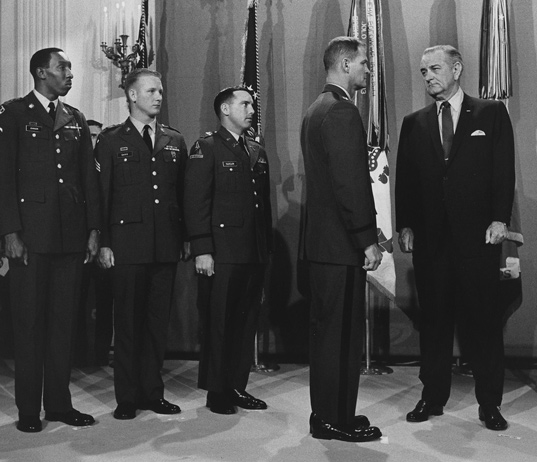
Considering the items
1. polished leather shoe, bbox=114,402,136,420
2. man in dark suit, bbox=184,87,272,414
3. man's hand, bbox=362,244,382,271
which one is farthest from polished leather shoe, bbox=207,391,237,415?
man's hand, bbox=362,244,382,271

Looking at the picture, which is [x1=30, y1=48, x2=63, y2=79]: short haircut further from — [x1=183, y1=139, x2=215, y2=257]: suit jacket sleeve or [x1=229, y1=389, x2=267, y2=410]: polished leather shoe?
[x1=229, y1=389, x2=267, y2=410]: polished leather shoe

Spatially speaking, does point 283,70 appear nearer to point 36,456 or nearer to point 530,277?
point 530,277

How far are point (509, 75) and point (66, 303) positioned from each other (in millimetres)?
2740

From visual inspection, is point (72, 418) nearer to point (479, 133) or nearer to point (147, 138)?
point (147, 138)

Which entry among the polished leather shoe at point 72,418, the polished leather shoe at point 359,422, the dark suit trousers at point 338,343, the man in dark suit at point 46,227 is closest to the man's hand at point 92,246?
the man in dark suit at point 46,227

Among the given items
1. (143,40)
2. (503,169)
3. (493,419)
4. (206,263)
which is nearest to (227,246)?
(206,263)

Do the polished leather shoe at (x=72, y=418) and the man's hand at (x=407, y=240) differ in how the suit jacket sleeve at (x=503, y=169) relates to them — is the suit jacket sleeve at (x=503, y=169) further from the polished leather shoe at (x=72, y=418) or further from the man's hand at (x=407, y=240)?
the polished leather shoe at (x=72, y=418)

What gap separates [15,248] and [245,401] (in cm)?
130

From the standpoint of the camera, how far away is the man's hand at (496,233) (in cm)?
321

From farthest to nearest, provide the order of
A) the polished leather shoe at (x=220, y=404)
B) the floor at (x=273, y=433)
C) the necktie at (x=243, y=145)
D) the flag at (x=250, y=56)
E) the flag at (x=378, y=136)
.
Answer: the flag at (x=250, y=56) → the flag at (x=378, y=136) → the necktie at (x=243, y=145) → the polished leather shoe at (x=220, y=404) → the floor at (x=273, y=433)

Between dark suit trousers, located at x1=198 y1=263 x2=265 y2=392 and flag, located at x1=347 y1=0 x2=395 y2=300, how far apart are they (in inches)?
37.3

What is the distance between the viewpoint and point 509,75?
4.29m

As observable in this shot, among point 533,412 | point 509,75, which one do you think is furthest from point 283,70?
point 533,412

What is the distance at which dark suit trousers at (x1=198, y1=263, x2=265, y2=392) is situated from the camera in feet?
11.8
